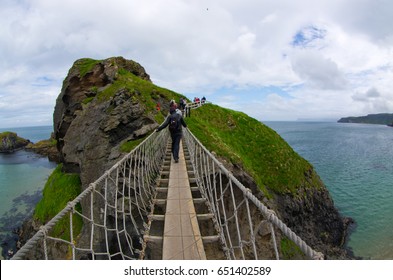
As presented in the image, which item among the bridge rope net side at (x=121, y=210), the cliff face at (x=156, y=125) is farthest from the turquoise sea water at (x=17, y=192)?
the bridge rope net side at (x=121, y=210)

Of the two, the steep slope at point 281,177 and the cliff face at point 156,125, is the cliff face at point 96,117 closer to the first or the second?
the cliff face at point 156,125

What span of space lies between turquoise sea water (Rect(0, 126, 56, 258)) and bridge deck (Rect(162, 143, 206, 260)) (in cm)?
2143

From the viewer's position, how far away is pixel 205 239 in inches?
173

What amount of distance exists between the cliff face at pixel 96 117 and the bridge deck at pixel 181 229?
24.7 ft

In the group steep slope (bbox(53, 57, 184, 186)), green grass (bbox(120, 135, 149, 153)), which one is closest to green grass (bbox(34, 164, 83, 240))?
steep slope (bbox(53, 57, 184, 186))

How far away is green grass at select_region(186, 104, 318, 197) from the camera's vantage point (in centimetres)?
1668

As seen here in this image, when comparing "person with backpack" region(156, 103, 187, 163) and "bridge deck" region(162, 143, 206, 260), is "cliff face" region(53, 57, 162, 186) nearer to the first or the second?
"person with backpack" region(156, 103, 187, 163)

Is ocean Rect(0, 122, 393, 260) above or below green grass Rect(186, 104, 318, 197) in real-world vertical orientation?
below

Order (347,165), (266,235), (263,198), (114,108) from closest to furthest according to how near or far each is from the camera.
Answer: (266,235), (263,198), (114,108), (347,165)

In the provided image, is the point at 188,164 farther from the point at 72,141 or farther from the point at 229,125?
the point at 229,125

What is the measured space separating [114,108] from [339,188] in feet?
98.5

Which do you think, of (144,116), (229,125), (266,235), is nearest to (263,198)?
(266,235)

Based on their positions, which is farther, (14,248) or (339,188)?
(339,188)

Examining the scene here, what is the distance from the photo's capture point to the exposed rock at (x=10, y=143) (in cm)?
8275
